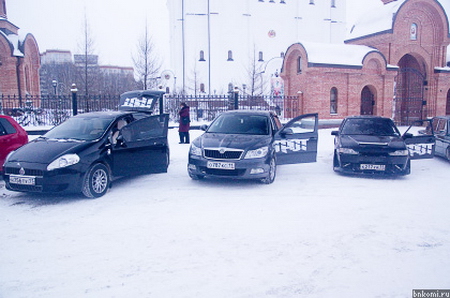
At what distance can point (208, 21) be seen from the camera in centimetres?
4731

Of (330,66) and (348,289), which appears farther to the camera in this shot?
(330,66)

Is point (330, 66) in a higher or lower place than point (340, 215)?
higher

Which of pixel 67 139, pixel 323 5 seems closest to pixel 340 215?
pixel 67 139

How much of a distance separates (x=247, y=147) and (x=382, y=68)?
1829cm

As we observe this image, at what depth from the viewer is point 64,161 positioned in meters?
6.19

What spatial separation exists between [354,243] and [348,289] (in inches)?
47.7

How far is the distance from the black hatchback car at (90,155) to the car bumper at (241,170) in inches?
42.9

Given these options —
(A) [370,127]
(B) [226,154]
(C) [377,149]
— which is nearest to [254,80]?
(A) [370,127]

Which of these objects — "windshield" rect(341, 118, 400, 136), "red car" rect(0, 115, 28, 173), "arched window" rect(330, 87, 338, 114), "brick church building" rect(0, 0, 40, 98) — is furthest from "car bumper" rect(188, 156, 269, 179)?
"brick church building" rect(0, 0, 40, 98)

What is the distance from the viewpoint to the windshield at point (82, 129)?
7.11 metres

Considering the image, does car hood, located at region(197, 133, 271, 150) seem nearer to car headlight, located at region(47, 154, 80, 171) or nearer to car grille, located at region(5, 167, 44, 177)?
car headlight, located at region(47, 154, 80, 171)

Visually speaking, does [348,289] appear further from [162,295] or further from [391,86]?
[391,86]

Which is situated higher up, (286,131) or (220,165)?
(286,131)

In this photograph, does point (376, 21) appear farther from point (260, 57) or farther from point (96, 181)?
point (260, 57)
